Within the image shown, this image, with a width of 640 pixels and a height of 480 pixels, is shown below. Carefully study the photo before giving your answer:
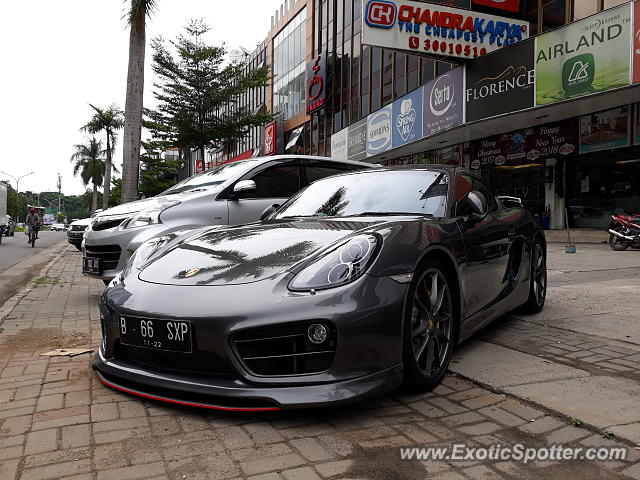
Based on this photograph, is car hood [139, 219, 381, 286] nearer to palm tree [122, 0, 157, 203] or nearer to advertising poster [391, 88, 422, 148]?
palm tree [122, 0, 157, 203]

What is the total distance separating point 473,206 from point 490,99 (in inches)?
441

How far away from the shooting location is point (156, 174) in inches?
667

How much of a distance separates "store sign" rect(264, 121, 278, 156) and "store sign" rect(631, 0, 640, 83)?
27014 millimetres

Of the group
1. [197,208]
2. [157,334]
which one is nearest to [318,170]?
[197,208]

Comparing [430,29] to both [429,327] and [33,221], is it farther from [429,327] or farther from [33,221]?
[33,221]

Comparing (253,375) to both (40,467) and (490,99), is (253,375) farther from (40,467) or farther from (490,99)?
(490,99)

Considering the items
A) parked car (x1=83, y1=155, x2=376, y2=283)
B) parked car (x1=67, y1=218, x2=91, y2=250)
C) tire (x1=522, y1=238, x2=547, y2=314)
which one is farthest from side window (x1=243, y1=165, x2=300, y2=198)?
parked car (x1=67, y1=218, x2=91, y2=250)

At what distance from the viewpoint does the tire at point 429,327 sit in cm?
259

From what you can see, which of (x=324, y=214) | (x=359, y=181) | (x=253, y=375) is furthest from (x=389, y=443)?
(x=359, y=181)

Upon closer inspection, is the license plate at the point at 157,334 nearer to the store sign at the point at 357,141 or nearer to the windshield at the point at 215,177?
the windshield at the point at 215,177

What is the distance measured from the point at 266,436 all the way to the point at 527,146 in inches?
645

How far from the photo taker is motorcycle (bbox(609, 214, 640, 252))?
1162 centimetres

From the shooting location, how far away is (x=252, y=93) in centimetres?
4209

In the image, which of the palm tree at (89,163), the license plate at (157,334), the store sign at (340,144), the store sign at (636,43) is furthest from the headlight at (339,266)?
the palm tree at (89,163)
